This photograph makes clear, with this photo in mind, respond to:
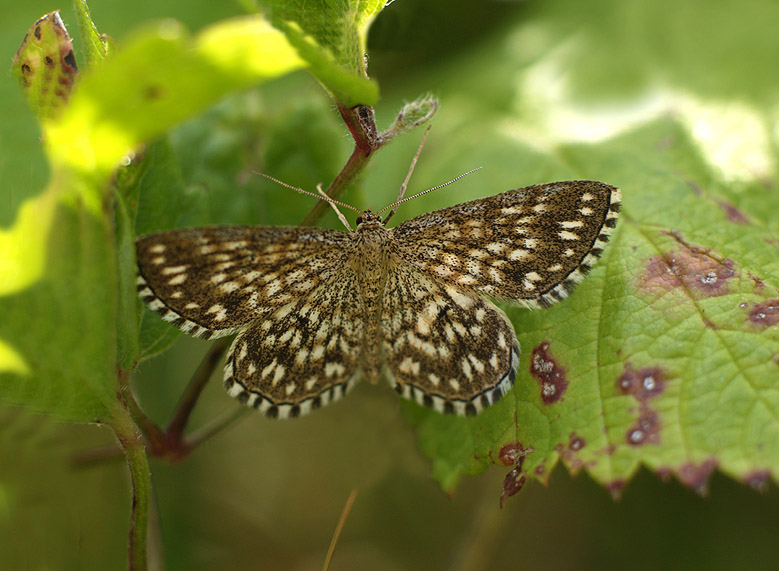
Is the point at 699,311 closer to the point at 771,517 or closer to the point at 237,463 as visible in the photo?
the point at 771,517

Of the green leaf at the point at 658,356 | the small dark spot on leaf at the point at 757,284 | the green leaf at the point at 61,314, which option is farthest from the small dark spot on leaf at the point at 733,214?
the green leaf at the point at 61,314

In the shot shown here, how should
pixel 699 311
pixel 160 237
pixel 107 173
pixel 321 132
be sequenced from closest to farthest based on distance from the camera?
pixel 107 173 → pixel 160 237 → pixel 699 311 → pixel 321 132

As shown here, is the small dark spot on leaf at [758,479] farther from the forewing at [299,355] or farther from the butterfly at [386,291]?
the forewing at [299,355]

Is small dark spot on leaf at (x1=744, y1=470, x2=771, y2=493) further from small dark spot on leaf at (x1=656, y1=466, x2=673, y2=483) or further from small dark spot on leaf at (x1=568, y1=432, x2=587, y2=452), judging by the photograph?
small dark spot on leaf at (x1=568, y1=432, x2=587, y2=452)

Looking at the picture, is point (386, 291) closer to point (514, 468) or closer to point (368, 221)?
point (368, 221)

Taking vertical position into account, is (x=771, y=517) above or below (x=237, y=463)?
below

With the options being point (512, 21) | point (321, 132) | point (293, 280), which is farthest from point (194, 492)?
point (512, 21)

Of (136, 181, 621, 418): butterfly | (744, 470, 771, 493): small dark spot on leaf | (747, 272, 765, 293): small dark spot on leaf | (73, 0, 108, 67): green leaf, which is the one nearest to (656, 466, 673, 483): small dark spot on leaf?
(744, 470, 771, 493): small dark spot on leaf
